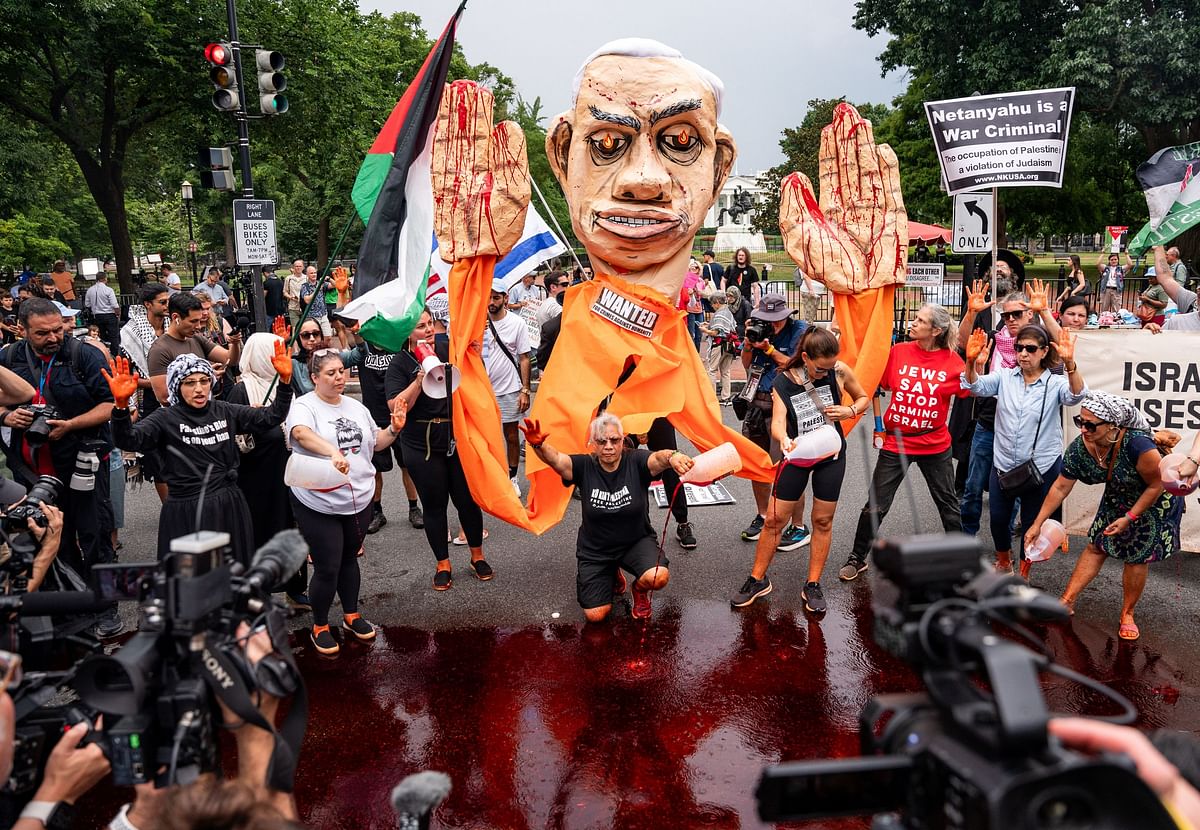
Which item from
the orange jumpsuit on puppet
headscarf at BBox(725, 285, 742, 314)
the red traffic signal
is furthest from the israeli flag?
the red traffic signal

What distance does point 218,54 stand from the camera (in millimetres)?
9781

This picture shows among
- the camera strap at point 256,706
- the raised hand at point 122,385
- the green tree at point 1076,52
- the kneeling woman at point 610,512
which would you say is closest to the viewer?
the camera strap at point 256,706

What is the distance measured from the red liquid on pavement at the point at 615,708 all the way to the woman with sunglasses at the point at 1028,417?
917mm

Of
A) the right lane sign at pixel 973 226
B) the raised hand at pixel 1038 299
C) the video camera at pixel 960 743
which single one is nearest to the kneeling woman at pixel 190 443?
the video camera at pixel 960 743

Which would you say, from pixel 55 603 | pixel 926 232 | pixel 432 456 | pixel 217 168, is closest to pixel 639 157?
pixel 432 456

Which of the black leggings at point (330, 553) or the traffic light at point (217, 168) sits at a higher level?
the traffic light at point (217, 168)

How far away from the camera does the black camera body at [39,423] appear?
16.9 feet

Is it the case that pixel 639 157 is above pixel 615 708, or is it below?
above

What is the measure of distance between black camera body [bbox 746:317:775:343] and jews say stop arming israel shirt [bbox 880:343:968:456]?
89cm

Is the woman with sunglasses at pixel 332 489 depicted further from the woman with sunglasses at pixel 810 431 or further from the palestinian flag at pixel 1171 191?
the palestinian flag at pixel 1171 191

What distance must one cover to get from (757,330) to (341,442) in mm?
3002

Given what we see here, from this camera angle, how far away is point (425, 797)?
2.24 metres

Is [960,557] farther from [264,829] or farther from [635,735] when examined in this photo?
[635,735]

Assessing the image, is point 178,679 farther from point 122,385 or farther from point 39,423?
point 39,423
